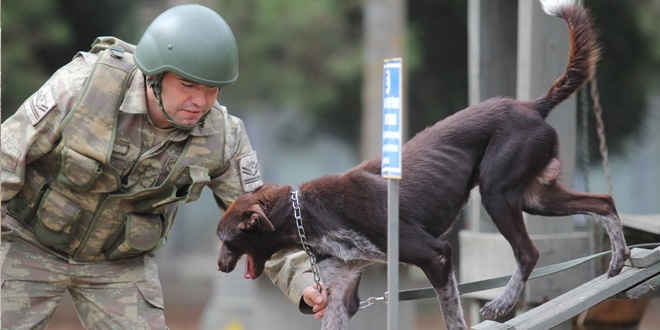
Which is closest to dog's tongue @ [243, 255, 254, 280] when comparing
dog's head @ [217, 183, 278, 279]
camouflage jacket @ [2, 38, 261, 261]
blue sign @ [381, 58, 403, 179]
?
dog's head @ [217, 183, 278, 279]

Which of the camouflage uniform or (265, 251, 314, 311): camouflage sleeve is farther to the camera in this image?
(265, 251, 314, 311): camouflage sleeve

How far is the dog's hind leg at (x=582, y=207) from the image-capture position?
501cm

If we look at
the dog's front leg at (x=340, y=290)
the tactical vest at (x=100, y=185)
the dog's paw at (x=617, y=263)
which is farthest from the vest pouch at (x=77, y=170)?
the dog's paw at (x=617, y=263)

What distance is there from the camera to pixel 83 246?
470 cm

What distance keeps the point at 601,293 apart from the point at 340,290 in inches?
53.8

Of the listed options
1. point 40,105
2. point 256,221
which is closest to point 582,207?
point 256,221

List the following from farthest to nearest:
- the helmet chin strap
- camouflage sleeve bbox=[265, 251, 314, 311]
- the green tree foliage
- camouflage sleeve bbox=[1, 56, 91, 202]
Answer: the green tree foliage, camouflage sleeve bbox=[265, 251, 314, 311], the helmet chin strap, camouflage sleeve bbox=[1, 56, 91, 202]

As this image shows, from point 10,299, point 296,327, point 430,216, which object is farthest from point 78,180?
point 296,327

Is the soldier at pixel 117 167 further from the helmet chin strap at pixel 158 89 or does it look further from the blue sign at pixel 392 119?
the blue sign at pixel 392 119

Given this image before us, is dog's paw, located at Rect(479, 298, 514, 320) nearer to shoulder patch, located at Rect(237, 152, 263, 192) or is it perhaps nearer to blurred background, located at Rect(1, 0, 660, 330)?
shoulder patch, located at Rect(237, 152, 263, 192)

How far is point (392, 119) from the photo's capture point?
3816mm

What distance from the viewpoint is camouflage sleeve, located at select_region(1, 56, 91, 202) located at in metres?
4.41

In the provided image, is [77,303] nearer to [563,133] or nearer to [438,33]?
[563,133]

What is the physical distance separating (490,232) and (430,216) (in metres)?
2.74
